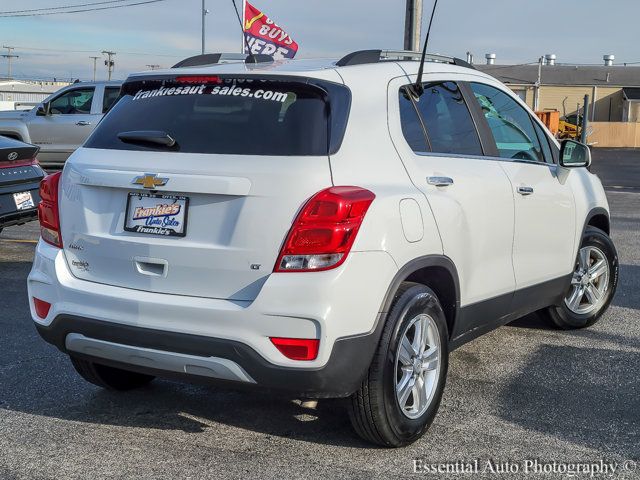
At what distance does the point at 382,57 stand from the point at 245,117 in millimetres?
953

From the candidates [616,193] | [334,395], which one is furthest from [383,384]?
[616,193]

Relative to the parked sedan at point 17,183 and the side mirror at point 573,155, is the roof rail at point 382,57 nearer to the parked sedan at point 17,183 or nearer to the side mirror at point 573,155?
the side mirror at point 573,155

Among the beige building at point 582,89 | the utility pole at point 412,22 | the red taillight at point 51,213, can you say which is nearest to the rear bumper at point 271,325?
the red taillight at point 51,213

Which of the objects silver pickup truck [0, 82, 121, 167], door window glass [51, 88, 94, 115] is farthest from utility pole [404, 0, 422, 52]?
door window glass [51, 88, 94, 115]

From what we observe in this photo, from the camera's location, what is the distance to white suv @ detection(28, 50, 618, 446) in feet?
11.7

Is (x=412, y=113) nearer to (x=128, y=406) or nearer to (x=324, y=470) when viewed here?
(x=324, y=470)

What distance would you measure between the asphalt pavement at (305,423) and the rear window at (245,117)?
1.12 meters

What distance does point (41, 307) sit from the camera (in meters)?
4.16

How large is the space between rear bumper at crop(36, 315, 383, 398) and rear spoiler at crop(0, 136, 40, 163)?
493 centimetres

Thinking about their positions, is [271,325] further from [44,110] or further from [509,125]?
[44,110]

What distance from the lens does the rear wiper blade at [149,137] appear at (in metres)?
3.93

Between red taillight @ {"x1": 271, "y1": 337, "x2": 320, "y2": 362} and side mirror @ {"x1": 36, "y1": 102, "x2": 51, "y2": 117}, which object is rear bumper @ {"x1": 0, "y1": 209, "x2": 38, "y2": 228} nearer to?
red taillight @ {"x1": 271, "y1": 337, "x2": 320, "y2": 362}

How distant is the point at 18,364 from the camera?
529cm

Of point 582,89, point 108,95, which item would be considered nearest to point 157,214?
point 108,95
